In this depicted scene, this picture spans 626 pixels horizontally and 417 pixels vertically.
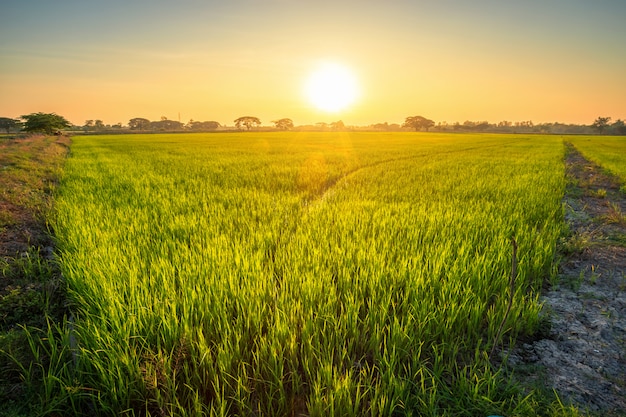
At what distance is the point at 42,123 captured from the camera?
42281 mm

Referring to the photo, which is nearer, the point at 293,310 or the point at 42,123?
the point at 293,310

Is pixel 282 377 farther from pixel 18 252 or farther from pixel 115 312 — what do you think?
pixel 18 252

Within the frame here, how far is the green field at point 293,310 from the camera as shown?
5.79 ft

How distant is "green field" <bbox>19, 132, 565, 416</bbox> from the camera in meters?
1.77

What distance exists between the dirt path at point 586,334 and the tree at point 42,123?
54.5m

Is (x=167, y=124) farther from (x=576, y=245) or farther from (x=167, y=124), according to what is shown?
(x=576, y=245)

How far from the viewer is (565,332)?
2500mm

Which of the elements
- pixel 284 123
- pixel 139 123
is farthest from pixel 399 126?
pixel 139 123

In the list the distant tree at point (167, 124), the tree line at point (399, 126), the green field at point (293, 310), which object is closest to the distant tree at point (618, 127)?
the tree line at point (399, 126)

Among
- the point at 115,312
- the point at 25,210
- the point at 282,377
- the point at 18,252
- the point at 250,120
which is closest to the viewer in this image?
the point at 282,377

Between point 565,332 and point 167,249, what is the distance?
3.79 m

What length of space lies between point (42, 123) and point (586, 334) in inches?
2235

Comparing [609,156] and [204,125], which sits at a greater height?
[204,125]

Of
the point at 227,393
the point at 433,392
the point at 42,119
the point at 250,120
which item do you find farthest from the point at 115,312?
the point at 250,120
